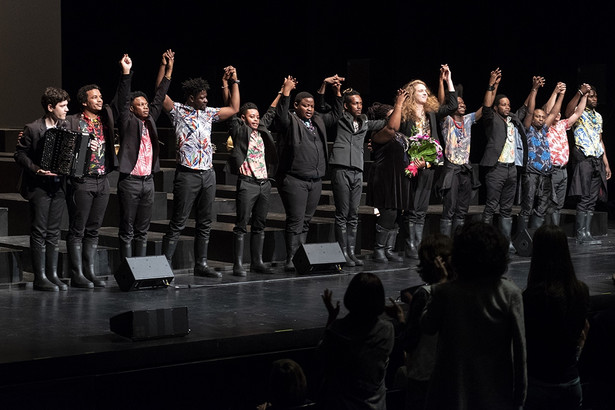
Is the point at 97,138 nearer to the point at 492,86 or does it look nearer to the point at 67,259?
the point at 67,259

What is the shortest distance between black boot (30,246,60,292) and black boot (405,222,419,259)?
3285 millimetres

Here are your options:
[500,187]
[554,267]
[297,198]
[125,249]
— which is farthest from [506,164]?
[554,267]

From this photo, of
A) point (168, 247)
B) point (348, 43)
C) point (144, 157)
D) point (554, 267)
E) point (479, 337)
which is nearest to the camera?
point (479, 337)

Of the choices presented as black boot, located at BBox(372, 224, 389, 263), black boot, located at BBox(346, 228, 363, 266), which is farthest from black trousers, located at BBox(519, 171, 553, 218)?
black boot, located at BBox(346, 228, 363, 266)

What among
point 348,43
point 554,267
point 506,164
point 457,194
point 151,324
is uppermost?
point 348,43

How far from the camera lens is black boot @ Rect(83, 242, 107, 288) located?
756 centimetres

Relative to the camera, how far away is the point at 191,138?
25.9ft

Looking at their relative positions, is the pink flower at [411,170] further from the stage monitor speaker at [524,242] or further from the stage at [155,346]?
the stage at [155,346]

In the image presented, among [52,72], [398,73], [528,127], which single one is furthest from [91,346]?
[398,73]

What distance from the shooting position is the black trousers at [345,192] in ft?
28.3

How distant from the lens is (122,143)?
751cm

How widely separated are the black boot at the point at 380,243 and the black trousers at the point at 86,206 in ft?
8.64

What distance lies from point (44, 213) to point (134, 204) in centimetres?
68

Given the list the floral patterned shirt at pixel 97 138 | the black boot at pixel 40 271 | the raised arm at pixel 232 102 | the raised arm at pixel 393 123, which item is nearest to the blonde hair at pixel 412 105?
the raised arm at pixel 393 123
